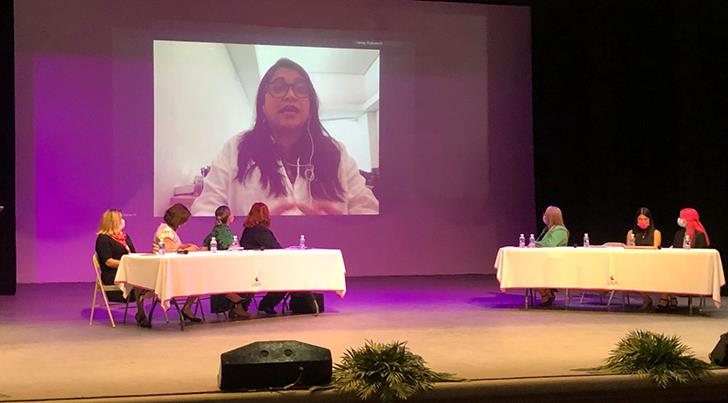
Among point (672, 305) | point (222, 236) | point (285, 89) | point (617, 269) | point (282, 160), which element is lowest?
point (672, 305)

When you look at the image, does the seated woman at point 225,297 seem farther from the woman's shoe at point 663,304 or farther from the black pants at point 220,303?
Answer: the woman's shoe at point 663,304

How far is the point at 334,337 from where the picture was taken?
4785 millimetres

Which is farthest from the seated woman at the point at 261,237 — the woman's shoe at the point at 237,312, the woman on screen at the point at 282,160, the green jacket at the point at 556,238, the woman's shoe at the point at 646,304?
the woman's shoe at the point at 646,304

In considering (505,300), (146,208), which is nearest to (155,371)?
(505,300)

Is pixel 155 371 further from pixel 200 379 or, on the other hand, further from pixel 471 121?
pixel 471 121

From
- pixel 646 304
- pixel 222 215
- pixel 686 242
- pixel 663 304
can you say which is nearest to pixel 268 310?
pixel 222 215

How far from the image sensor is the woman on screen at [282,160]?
8.88m

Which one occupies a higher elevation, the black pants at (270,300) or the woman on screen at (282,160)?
the woman on screen at (282,160)

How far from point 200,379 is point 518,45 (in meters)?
8.18

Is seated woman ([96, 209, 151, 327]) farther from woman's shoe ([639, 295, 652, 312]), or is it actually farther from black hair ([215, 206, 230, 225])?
woman's shoe ([639, 295, 652, 312])

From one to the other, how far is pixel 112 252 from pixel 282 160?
3627mm

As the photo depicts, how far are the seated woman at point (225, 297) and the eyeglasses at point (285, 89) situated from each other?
3206 mm

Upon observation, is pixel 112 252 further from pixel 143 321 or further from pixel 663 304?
pixel 663 304

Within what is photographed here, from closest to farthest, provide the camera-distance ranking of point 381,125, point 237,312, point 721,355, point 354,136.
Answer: point 721,355, point 237,312, point 354,136, point 381,125
